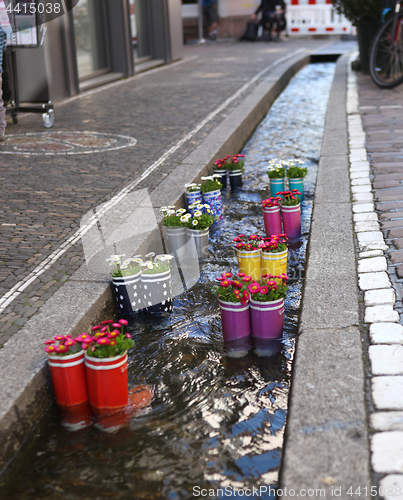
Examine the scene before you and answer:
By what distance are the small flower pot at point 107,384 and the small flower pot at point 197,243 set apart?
1620 millimetres

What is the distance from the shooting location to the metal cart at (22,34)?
7.22 m

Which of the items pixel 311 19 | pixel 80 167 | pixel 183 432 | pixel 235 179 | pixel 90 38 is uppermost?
pixel 311 19

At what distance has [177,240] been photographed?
4.09 m

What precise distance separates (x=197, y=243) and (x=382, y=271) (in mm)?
1254

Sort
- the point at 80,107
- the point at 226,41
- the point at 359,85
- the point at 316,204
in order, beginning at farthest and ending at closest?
1. the point at 226,41
2. the point at 359,85
3. the point at 80,107
4. the point at 316,204

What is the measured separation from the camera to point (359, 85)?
9.93m

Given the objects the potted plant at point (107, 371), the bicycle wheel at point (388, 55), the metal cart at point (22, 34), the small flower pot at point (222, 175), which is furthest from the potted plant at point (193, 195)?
the bicycle wheel at point (388, 55)

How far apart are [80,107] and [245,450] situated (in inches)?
300

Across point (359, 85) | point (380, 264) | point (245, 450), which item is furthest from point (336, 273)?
point (359, 85)

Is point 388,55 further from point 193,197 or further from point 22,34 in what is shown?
point 193,197

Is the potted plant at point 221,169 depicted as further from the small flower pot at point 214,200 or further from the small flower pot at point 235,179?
the small flower pot at point 214,200

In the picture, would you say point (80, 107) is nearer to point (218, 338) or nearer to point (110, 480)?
point (218, 338)

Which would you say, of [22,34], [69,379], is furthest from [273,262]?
[22,34]

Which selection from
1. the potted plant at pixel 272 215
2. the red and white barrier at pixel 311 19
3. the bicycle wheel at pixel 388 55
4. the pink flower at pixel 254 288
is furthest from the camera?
the red and white barrier at pixel 311 19
